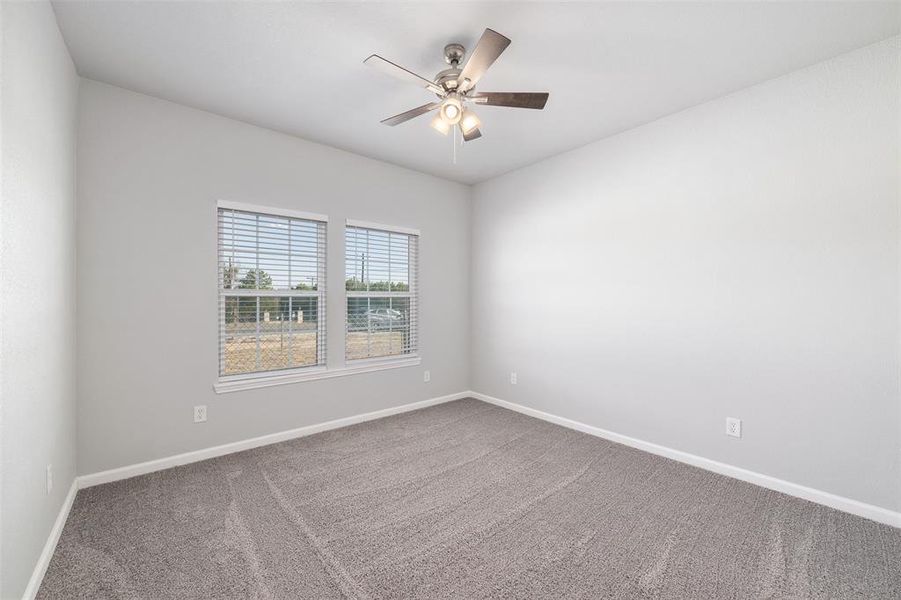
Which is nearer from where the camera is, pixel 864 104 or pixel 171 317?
pixel 864 104

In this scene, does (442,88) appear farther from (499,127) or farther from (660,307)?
(660,307)

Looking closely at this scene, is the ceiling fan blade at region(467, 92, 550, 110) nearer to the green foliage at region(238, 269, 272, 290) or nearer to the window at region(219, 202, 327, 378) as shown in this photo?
the window at region(219, 202, 327, 378)

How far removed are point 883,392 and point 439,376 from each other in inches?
140

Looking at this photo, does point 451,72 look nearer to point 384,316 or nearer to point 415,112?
point 415,112

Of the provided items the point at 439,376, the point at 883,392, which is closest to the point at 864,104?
the point at 883,392

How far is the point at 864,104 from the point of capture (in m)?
2.17

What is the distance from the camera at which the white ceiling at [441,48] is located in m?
1.90

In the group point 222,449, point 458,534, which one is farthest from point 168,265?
point 458,534

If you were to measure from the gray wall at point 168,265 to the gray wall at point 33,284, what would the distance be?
0.25 metres

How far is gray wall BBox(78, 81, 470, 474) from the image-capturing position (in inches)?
98.3

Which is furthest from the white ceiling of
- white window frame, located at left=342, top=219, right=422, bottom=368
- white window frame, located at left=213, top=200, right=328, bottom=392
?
white window frame, located at left=342, top=219, right=422, bottom=368

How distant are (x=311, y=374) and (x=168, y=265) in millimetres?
1428

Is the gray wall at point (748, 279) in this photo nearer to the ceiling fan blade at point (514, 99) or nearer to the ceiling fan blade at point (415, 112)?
the ceiling fan blade at point (514, 99)

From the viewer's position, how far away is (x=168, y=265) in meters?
2.76
